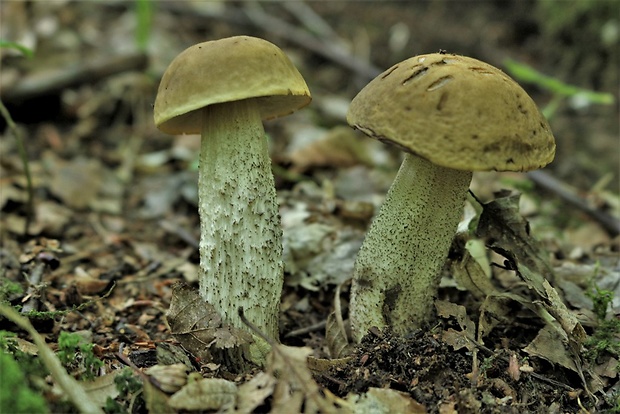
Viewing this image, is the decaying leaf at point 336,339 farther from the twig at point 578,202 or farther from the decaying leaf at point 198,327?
the twig at point 578,202

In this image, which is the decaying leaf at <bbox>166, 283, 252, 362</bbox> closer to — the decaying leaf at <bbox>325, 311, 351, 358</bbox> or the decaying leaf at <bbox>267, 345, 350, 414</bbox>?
the decaying leaf at <bbox>267, 345, 350, 414</bbox>

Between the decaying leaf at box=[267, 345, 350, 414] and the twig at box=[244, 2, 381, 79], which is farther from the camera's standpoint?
the twig at box=[244, 2, 381, 79]

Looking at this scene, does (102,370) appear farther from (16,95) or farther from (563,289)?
(16,95)

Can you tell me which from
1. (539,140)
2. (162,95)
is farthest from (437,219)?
(162,95)

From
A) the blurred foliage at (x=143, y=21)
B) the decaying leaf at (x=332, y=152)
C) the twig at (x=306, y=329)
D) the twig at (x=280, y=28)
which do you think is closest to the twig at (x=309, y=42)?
the twig at (x=280, y=28)

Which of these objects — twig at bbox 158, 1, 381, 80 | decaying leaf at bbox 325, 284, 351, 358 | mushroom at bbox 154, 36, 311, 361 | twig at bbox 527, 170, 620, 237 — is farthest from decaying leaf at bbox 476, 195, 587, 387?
twig at bbox 158, 1, 381, 80

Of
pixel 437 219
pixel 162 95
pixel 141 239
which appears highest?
pixel 162 95
